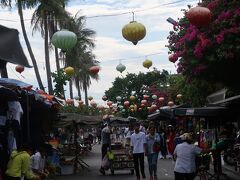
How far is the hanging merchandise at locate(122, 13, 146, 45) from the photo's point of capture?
12953 millimetres

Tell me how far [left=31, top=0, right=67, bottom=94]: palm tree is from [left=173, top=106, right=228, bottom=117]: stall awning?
18.5 m

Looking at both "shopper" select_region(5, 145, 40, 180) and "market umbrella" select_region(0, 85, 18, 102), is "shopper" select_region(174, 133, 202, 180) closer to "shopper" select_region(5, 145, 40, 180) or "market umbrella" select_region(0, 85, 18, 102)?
"shopper" select_region(5, 145, 40, 180)

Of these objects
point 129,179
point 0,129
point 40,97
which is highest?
point 40,97

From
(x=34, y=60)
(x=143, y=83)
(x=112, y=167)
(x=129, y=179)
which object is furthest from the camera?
(x=143, y=83)

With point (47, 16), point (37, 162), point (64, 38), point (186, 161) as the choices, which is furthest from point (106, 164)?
point (47, 16)

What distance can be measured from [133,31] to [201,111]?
4.51 meters

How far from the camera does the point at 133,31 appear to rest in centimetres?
1294

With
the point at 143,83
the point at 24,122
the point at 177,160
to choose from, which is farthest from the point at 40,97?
the point at 143,83

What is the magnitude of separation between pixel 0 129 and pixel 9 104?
515mm

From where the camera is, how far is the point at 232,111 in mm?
17016

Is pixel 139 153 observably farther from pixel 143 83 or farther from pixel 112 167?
pixel 143 83

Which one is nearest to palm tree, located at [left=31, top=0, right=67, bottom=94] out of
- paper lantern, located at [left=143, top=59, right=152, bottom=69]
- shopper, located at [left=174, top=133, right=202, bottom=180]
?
paper lantern, located at [left=143, top=59, right=152, bottom=69]

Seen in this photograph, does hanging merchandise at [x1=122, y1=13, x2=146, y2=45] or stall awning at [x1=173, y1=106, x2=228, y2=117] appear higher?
hanging merchandise at [x1=122, y1=13, x2=146, y2=45]

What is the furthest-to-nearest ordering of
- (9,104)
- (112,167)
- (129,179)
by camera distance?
(112,167), (129,179), (9,104)
